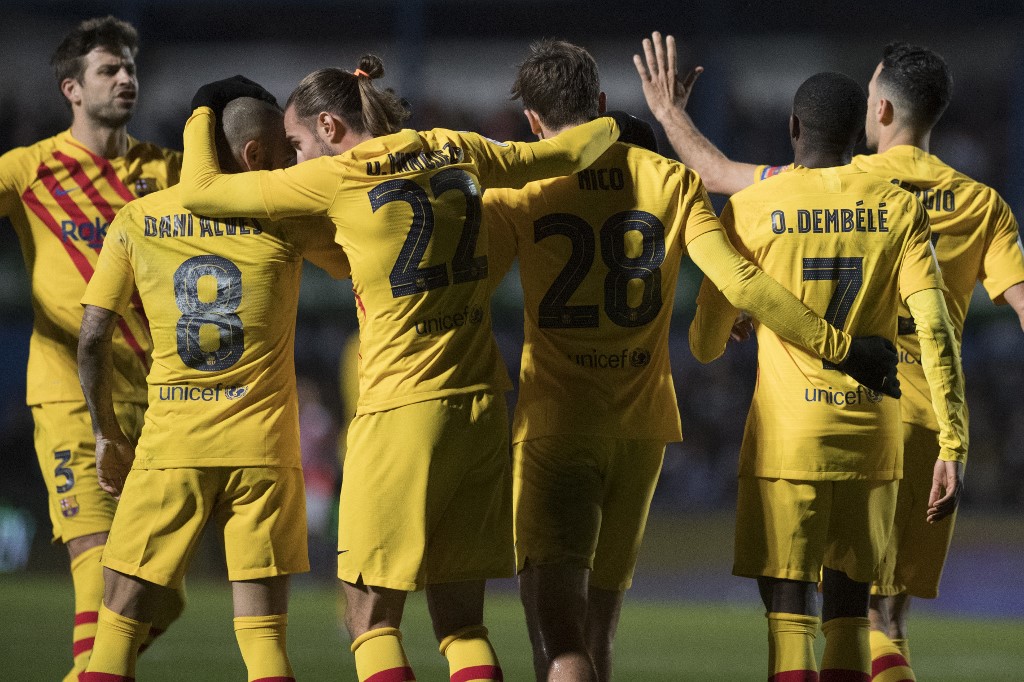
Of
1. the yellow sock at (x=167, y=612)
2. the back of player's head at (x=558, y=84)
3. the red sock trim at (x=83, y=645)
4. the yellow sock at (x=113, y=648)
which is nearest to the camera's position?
the back of player's head at (x=558, y=84)

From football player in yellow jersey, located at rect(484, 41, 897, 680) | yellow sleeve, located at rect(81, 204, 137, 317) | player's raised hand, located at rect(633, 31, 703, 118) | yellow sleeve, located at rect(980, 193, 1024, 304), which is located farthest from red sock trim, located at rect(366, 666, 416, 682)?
yellow sleeve, located at rect(980, 193, 1024, 304)

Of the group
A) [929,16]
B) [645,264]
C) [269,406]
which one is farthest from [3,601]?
[929,16]

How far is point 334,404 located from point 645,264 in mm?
13605

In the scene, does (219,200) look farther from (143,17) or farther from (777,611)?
(143,17)

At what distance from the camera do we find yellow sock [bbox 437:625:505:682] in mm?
4004

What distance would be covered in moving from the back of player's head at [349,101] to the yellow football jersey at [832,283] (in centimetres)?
121

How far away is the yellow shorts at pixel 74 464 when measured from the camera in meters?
5.45

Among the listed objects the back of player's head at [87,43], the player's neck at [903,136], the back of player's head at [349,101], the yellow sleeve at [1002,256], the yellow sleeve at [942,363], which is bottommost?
the yellow sleeve at [942,363]

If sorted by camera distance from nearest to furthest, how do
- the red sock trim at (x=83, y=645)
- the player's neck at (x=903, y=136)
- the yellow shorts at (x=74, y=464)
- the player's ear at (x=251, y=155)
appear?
the player's ear at (x=251, y=155) < the player's neck at (x=903, y=136) < the red sock trim at (x=83, y=645) < the yellow shorts at (x=74, y=464)

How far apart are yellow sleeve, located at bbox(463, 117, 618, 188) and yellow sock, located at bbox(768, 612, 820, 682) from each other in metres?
1.61

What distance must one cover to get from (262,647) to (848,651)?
194cm

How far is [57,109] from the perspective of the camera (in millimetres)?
20000

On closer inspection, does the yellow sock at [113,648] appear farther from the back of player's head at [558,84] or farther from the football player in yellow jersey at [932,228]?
the football player in yellow jersey at [932,228]

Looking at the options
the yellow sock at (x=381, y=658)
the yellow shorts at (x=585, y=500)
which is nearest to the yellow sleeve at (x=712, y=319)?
Result: the yellow shorts at (x=585, y=500)
